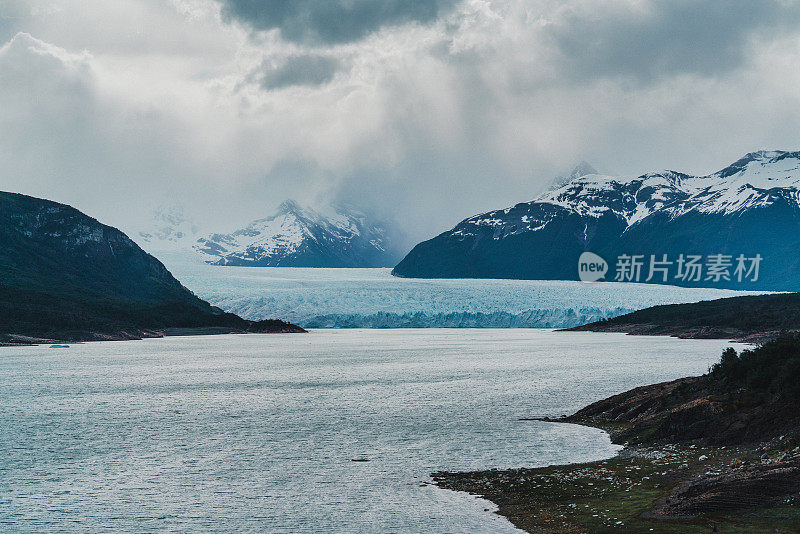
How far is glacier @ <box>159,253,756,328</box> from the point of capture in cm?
14112

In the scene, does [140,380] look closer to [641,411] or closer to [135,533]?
[641,411]

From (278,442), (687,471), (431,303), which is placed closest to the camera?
(687,471)

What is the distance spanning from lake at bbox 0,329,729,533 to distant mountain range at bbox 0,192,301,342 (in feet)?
218

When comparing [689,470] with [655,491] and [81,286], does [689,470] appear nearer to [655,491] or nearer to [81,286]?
[655,491]

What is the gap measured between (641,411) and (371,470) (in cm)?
1316

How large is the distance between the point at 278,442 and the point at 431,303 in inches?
4464

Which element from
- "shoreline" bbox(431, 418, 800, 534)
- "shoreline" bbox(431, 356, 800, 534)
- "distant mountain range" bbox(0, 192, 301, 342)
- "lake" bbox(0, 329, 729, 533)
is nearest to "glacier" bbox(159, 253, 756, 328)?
"distant mountain range" bbox(0, 192, 301, 342)

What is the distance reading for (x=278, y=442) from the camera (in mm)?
28953

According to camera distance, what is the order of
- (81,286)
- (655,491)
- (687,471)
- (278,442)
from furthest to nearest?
1. (81,286)
2. (278,442)
3. (687,471)
4. (655,491)

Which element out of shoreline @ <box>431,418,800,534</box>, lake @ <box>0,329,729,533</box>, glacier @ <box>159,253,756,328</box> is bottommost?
lake @ <box>0,329,729,533</box>

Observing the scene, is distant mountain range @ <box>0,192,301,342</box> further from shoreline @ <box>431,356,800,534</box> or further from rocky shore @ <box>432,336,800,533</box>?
rocky shore @ <box>432,336,800,533</box>

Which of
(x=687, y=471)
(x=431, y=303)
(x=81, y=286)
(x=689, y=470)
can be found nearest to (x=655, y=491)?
(x=687, y=471)

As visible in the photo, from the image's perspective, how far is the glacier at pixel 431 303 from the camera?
141 m

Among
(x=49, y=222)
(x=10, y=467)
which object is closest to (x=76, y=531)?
(x=10, y=467)
